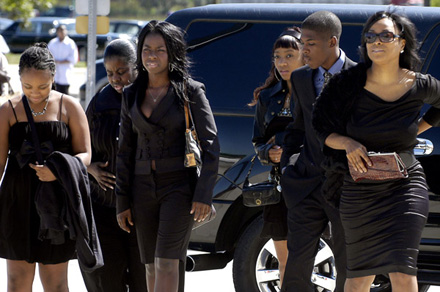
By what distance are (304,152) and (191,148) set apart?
0.67 m

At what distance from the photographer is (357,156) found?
4.34 meters

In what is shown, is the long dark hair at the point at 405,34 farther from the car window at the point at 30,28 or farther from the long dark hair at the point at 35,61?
the car window at the point at 30,28

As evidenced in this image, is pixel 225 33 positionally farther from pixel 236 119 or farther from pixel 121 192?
pixel 121 192

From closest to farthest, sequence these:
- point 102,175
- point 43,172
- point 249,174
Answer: point 43,172
point 102,175
point 249,174

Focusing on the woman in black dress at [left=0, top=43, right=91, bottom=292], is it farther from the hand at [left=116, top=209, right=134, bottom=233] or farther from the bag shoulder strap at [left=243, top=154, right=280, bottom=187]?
the bag shoulder strap at [left=243, top=154, right=280, bottom=187]

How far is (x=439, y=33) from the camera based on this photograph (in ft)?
19.3

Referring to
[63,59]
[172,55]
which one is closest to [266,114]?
[172,55]

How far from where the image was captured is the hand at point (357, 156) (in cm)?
433

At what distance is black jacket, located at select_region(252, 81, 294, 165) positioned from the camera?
17.8 ft

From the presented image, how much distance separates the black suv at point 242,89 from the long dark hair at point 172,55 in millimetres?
1215

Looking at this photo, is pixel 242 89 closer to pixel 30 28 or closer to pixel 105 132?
pixel 105 132

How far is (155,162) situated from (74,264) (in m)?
3.42

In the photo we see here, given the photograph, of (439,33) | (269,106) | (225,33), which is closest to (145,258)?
(269,106)

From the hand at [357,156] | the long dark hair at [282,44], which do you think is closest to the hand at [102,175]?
the long dark hair at [282,44]
